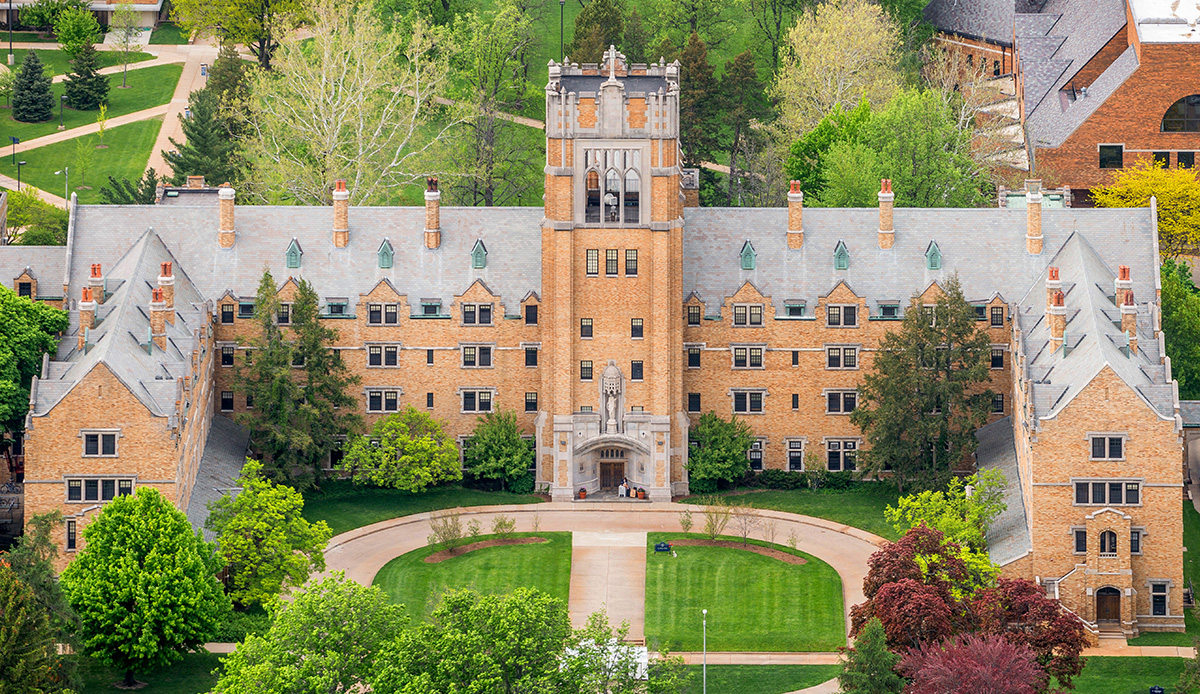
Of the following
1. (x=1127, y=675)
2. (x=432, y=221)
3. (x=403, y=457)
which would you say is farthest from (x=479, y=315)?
(x=1127, y=675)

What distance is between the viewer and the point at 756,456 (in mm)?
161125

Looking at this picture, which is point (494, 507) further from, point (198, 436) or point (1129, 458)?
point (1129, 458)

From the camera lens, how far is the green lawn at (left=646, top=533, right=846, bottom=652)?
461 ft

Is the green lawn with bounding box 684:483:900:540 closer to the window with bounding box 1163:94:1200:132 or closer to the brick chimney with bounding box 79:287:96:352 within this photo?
the brick chimney with bounding box 79:287:96:352

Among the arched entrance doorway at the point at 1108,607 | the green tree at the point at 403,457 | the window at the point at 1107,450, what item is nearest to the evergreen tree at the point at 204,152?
the green tree at the point at 403,457

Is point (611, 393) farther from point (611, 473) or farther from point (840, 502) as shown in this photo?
point (840, 502)

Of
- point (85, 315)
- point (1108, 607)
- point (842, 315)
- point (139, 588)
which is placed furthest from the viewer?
point (842, 315)

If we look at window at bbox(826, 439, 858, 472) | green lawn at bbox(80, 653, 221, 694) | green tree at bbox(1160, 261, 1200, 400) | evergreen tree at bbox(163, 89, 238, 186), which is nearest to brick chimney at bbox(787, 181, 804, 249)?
window at bbox(826, 439, 858, 472)

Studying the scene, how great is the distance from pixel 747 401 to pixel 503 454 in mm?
13986

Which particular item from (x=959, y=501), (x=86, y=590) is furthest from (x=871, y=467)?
(x=86, y=590)

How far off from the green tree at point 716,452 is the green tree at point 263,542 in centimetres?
2498

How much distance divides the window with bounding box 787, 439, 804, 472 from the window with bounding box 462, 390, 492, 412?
55.3 feet

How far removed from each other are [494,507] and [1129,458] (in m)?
35.6

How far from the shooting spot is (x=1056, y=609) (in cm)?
12825
